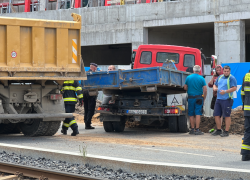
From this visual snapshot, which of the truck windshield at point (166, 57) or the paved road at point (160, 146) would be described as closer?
the paved road at point (160, 146)

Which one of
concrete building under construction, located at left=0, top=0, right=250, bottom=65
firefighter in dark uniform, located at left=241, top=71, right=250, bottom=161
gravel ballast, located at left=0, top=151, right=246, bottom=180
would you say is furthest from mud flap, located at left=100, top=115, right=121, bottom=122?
concrete building under construction, located at left=0, top=0, right=250, bottom=65

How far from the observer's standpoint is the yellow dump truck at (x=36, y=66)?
9.19 m

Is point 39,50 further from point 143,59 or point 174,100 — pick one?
point 143,59

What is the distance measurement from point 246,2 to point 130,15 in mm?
6603

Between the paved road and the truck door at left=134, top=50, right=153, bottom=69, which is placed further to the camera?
the truck door at left=134, top=50, right=153, bottom=69

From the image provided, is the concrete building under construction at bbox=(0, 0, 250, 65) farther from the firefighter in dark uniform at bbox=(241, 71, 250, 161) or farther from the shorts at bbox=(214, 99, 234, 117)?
the firefighter in dark uniform at bbox=(241, 71, 250, 161)

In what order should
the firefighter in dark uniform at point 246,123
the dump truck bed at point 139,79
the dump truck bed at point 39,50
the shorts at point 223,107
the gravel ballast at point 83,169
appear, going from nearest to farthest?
the gravel ballast at point 83,169, the firefighter in dark uniform at point 246,123, the dump truck bed at point 39,50, the dump truck bed at point 139,79, the shorts at point 223,107

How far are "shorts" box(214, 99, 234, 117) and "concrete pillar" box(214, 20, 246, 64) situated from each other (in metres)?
10.6

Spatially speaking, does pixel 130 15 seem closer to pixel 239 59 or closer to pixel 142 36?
pixel 142 36

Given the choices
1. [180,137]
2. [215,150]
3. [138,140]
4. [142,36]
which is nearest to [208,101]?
[180,137]

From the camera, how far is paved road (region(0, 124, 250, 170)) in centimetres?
750

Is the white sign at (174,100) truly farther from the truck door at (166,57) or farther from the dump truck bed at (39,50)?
the dump truck bed at (39,50)

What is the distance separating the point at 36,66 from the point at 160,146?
3.16 meters

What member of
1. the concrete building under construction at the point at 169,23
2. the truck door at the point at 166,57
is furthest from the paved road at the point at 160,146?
the concrete building under construction at the point at 169,23
